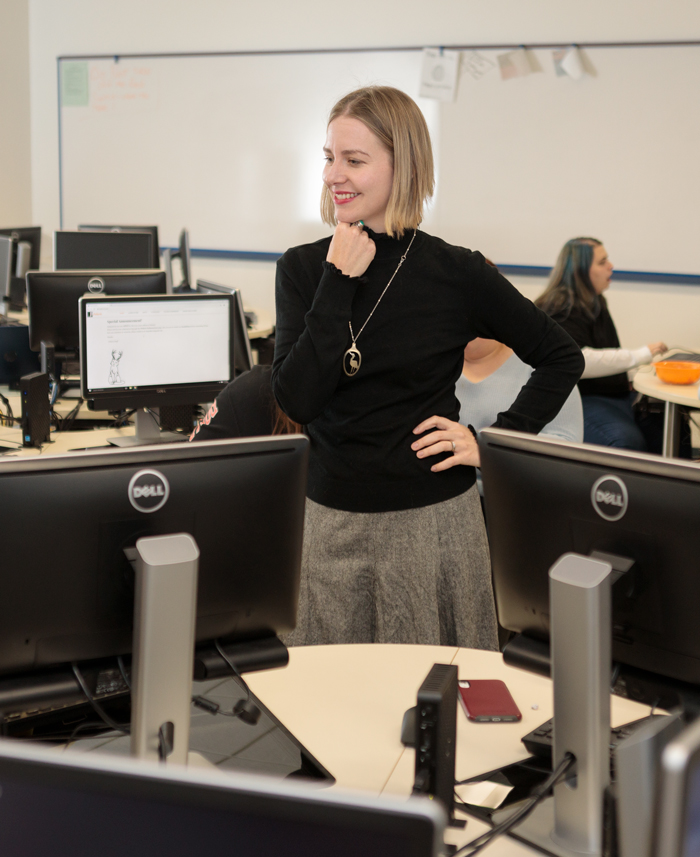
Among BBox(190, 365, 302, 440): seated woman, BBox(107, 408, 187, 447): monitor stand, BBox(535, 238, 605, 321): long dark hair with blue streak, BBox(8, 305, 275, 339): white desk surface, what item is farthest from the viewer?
BBox(8, 305, 275, 339): white desk surface

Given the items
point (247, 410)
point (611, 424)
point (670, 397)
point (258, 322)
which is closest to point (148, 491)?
point (247, 410)

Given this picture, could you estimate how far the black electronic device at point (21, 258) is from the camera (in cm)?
425

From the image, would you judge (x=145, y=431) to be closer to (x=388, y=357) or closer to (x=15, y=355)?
(x=15, y=355)

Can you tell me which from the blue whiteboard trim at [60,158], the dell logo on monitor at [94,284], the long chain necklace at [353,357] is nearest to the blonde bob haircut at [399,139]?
the long chain necklace at [353,357]

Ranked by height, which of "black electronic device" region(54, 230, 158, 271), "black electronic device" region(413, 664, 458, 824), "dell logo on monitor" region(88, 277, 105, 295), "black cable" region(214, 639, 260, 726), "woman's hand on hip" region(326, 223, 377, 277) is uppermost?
"black electronic device" region(54, 230, 158, 271)

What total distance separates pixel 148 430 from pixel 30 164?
3.78 m

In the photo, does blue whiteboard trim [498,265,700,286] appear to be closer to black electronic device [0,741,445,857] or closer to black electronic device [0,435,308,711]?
black electronic device [0,435,308,711]

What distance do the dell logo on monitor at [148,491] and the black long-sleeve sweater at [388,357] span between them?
0.50 metres

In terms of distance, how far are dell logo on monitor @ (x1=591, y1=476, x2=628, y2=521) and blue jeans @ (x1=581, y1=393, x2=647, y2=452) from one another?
242 cm

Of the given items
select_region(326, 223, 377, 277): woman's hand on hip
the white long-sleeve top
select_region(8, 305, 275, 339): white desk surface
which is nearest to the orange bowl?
the white long-sleeve top

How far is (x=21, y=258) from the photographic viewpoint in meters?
4.35

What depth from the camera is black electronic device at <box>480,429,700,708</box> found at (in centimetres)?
90

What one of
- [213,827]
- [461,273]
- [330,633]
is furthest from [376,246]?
[213,827]

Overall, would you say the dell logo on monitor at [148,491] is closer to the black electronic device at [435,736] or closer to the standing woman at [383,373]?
the black electronic device at [435,736]
